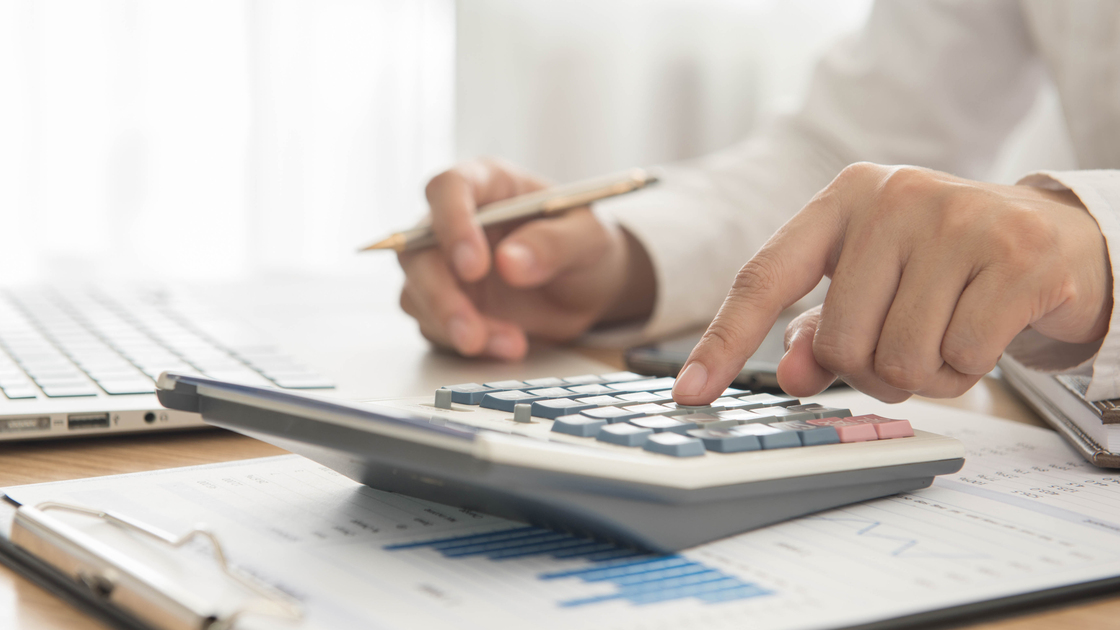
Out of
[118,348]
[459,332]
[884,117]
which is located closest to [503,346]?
[459,332]


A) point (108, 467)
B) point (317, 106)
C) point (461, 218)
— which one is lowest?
point (108, 467)

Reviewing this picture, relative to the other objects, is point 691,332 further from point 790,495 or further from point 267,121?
point 267,121

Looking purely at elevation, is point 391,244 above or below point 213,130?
below

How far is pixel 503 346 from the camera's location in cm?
63

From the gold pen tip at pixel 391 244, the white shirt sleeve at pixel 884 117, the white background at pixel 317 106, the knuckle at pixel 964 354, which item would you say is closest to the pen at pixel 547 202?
the gold pen tip at pixel 391 244

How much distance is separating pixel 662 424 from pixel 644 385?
0.09m

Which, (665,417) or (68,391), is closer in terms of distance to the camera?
(665,417)

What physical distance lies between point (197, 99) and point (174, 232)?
22cm

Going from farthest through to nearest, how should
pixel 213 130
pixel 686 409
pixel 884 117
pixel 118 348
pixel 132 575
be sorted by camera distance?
pixel 213 130 < pixel 884 117 < pixel 118 348 < pixel 686 409 < pixel 132 575

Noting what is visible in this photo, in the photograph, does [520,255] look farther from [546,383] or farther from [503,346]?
[546,383]

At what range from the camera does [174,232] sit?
147 cm

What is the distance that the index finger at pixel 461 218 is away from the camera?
2.04 ft

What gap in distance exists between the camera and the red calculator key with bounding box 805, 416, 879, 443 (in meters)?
0.29

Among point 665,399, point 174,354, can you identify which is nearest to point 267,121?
point 174,354
